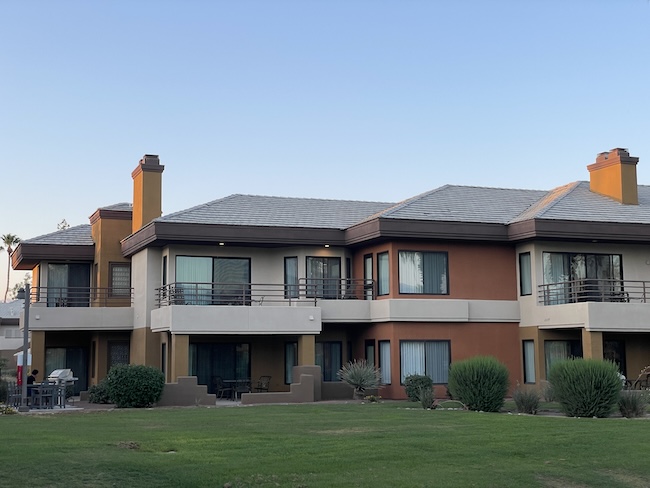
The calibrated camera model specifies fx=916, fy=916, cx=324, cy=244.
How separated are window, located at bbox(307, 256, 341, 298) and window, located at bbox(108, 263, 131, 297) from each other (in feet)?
30.6

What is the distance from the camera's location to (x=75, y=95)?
33969 millimetres

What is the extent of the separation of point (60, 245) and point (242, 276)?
10508 mm

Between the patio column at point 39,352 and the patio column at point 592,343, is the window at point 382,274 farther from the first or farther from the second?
the patio column at point 39,352

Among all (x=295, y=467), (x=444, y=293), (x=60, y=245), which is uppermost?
(x=60, y=245)

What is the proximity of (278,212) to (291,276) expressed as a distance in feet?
9.31

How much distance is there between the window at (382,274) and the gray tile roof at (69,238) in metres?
14.6

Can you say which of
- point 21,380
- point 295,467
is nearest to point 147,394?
point 21,380

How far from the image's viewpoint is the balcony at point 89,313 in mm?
36438

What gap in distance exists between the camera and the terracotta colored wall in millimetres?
32688

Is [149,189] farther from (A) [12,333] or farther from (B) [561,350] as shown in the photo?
(A) [12,333]

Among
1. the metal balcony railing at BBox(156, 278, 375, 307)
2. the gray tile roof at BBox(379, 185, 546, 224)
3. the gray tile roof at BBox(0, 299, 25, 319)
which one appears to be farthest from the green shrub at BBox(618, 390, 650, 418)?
the gray tile roof at BBox(0, 299, 25, 319)

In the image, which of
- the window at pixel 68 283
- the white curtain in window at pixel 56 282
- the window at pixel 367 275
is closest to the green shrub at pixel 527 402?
the window at pixel 367 275

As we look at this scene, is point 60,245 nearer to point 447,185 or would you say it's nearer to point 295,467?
point 447,185

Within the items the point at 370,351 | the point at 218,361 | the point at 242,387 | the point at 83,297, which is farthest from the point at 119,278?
the point at 370,351
